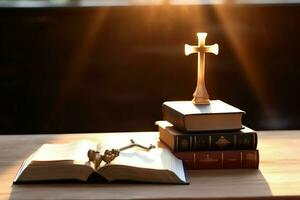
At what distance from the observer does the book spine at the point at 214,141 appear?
4.10ft

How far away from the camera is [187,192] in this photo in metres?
1.09

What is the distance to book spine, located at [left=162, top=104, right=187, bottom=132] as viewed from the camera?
4.19 feet

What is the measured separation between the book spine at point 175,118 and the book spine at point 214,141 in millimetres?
34

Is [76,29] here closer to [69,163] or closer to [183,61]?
[183,61]

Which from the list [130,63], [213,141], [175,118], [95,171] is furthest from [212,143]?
[130,63]

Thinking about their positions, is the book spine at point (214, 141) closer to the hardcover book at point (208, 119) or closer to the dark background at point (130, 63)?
the hardcover book at point (208, 119)

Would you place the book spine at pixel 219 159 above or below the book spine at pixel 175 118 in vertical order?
below

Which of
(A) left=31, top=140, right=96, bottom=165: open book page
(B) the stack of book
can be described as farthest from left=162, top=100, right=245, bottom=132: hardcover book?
(A) left=31, top=140, right=96, bottom=165: open book page

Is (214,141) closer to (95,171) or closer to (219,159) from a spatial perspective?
(219,159)

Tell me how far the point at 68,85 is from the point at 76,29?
0.20 meters

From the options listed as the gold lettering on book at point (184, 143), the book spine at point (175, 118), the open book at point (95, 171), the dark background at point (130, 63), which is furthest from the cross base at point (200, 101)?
the dark background at point (130, 63)

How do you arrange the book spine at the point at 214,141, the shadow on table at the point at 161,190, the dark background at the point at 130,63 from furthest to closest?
the dark background at the point at 130,63 → the book spine at the point at 214,141 → the shadow on table at the point at 161,190

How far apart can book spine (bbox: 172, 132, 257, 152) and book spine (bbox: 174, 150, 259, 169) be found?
12 mm

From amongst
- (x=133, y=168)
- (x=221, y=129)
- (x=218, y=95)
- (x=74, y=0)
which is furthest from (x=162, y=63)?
(x=133, y=168)
